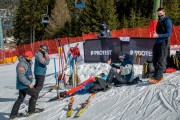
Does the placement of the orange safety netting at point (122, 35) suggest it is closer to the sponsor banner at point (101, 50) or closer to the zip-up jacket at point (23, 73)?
the sponsor banner at point (101, 50)

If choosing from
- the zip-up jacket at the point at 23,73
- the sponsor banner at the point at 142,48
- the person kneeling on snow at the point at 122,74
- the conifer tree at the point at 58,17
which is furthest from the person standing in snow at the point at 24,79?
the conifer tree at the point at 58,17

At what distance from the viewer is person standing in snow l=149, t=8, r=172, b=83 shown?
8.95 meters

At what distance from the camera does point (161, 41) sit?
9156 millimetres

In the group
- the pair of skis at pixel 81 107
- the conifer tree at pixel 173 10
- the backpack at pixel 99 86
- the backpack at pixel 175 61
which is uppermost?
the conifer tree at pixel 173 10

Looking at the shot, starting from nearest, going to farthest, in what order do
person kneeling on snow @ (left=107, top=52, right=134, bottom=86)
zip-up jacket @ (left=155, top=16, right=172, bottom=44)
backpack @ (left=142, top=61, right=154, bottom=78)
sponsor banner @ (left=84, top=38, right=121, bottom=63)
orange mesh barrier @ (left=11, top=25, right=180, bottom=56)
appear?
1. zip-up jacket @ (left=155, top=16, right=172, bottom=44)
2. person kneeling on snow @ (left=107, top=52, right=134, bottom=86)
3. backpack @ (left=142, top=61, right=154, bottom=78)
4. sponsor banner @ (left=84, top=38, right=121, bottom=63)
5. orange mesh barrier @ (left=11, top=25, right=180, bottom=56)

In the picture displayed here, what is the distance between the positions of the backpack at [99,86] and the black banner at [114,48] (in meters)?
5.21

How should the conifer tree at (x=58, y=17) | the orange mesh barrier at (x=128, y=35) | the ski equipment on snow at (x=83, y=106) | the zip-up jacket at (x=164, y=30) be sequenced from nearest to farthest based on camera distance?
1. the ski equipment on snow at (x=83, y=106)
2. the zip-up jacket at (x=164, y=30)
3. the orange mesh barrier at (x=128, y=35)
4. the conifer tree at (x=58, y=17)

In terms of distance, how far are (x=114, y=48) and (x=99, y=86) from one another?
220 inches

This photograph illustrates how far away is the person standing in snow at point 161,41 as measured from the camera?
895 centimetres

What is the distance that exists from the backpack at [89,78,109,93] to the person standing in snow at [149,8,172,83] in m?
1.36

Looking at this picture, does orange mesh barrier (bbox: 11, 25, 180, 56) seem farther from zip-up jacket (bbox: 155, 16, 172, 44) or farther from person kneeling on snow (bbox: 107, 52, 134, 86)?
zip-up jacket (bbox: 155, 16, 172, 44)

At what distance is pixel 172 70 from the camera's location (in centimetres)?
1066

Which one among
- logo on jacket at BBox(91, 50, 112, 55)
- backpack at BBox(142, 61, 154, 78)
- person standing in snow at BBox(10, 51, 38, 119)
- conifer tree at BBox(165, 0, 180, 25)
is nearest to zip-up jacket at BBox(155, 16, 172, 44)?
backpack at BBox(142, 61, 154, 78)

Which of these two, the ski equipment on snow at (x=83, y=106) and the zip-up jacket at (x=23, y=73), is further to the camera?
the zip-up jacket at (x=23, y=73)
